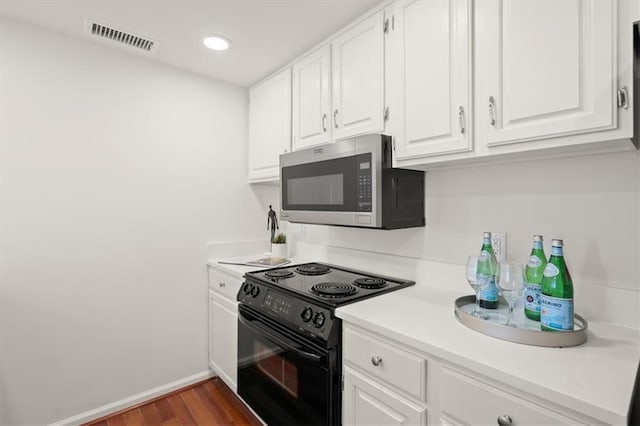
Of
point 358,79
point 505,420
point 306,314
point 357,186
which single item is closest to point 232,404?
point 306,314

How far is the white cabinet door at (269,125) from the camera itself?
7.18ft

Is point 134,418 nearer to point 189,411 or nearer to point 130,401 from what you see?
point 130,401

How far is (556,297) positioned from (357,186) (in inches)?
35.7

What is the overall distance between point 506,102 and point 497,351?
2.75 ft

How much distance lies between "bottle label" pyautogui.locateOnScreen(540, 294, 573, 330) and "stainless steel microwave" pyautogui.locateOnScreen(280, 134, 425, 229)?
71 centimetres

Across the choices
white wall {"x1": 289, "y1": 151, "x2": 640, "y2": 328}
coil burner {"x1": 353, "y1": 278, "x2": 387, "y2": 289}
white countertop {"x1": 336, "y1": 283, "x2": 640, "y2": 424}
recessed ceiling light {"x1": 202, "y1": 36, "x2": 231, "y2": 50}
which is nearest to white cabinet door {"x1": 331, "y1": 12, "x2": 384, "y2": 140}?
white wall {"x1": 289, "y1": 151, "x2": 640, "y2": 328}

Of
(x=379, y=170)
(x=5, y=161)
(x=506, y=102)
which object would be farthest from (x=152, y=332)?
(x=506, y=102)

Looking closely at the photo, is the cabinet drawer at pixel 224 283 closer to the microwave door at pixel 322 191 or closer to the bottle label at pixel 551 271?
the microwave door at pixel 322 191

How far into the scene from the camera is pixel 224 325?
7.13 ft

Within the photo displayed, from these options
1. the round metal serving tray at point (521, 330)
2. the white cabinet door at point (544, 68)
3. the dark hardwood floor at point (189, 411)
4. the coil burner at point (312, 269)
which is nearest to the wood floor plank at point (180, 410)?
the dark hardwood floor at point (189, 411)

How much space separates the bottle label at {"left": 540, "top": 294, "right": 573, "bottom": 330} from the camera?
3.11 feet

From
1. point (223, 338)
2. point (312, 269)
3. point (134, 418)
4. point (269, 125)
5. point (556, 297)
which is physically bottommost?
point (134, 418)

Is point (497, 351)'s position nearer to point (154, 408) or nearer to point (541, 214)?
point (541, 214)

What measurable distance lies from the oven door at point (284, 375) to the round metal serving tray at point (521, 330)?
553mm
